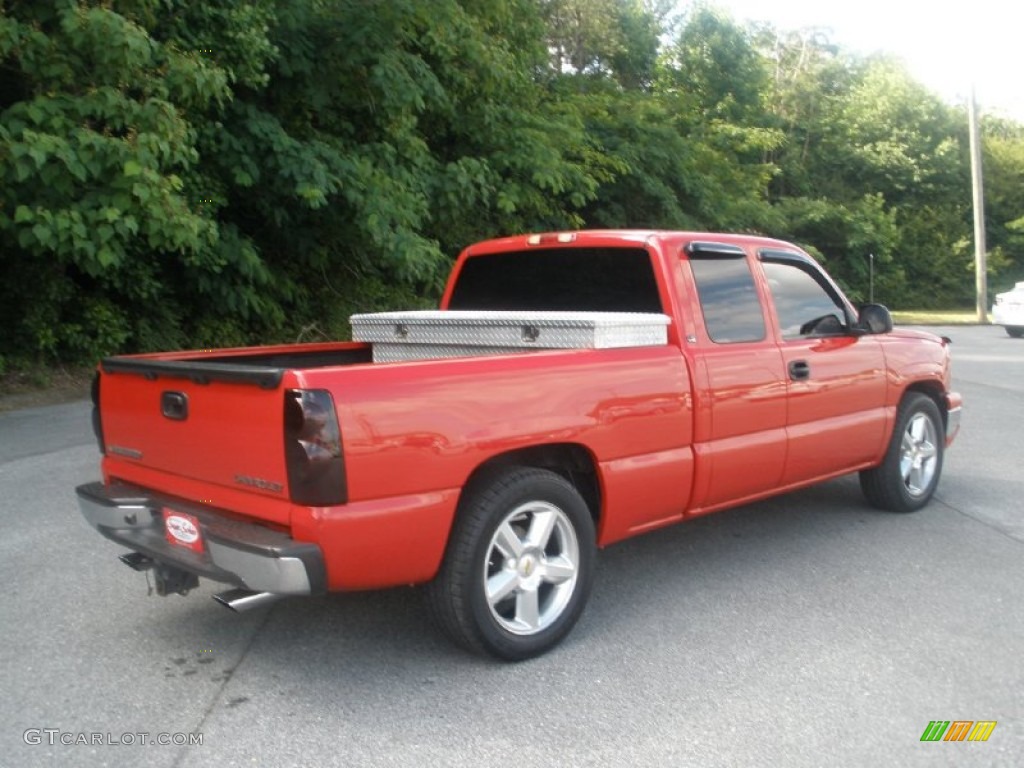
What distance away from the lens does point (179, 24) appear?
34.3ft

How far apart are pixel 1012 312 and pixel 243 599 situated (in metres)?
23.2

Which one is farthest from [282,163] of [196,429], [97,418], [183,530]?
[183,530]

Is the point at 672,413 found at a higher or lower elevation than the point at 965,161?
lower

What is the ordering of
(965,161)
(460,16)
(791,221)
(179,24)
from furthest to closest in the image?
(965,161) → (791,221) → (460,16) → (179,24)

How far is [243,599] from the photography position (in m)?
3.60

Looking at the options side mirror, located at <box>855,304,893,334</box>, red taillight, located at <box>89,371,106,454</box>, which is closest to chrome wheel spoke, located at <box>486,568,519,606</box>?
red taillight, located at <box>89,371,106,454</box>

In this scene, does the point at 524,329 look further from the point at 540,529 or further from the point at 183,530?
the point at 183,530

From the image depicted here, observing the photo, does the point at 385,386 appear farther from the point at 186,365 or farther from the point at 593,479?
the point at 593,479

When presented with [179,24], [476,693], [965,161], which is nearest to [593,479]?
[476,693]

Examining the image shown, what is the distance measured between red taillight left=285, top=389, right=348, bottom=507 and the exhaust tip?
0.43 metres

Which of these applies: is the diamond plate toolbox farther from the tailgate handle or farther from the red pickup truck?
the tailgate handle

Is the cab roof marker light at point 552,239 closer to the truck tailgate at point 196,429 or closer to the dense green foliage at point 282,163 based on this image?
the truck tailgate at point 196,429

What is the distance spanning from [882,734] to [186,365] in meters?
2.85

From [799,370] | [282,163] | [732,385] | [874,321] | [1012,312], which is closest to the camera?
[732,385]
